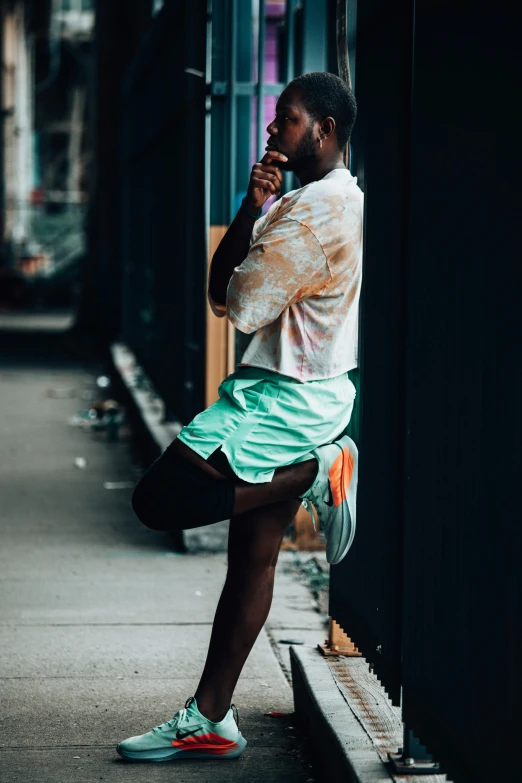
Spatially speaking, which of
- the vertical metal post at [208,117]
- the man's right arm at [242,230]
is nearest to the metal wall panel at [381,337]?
the man's right arm at [242,230]

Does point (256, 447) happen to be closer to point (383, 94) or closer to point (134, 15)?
point (383, 94)

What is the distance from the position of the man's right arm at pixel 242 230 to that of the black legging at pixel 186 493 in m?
0.48

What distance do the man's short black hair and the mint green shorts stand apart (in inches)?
28.0

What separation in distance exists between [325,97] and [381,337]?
699 millimetres

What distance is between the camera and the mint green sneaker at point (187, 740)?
141 inches

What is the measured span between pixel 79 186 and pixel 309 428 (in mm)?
51998

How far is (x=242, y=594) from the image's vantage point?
3.48 metres

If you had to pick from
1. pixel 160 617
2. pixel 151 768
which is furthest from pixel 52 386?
pixel 151 768

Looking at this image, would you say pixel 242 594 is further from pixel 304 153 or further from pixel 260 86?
pixel 260 86

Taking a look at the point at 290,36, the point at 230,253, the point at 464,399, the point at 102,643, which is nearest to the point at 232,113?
the point at 290,36

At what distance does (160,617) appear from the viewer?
17.4 feet

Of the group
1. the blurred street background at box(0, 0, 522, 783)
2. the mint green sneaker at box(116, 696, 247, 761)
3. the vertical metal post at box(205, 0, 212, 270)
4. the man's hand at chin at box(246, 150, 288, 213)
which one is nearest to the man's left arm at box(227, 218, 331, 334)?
the man's hand at chin at box(246, 150, 288, 213)

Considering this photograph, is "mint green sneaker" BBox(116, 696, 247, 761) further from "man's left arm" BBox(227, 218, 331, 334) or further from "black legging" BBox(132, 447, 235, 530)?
"man's left arm" BBox(227, 218, 331, 334)

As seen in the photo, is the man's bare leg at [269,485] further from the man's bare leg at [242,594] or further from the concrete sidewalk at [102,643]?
the concrete sidewalk at [102,643]
